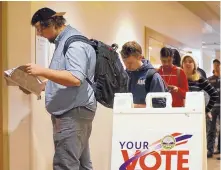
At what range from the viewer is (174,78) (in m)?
3.56

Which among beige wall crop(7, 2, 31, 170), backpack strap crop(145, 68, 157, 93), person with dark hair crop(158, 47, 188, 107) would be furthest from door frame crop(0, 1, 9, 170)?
person with dark hair crop(158, 47, 188, 107)

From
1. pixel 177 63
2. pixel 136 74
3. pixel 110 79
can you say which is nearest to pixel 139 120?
pixel 110 79

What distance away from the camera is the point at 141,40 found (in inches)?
198

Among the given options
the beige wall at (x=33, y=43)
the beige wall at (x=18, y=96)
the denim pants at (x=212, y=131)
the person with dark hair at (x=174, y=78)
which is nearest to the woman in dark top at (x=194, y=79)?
the person with dark hair at (x=174, y=78)

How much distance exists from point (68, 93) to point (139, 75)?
0.86 meters

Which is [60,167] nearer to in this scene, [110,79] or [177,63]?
[110,79]

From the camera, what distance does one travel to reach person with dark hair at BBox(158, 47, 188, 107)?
3.51 meters

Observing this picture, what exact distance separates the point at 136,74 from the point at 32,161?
1034mm

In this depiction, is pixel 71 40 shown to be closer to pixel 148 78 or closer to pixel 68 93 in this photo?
pixel 68 93

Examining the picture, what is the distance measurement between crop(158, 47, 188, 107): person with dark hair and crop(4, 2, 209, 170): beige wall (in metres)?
0.75

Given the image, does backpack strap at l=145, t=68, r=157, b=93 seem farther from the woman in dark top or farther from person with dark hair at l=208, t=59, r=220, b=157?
person with dark hair at l=208, t=59, r=220, b=157

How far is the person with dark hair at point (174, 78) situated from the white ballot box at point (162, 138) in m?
1.49

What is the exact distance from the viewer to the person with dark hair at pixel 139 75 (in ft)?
8.97

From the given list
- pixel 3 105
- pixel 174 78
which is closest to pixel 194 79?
pixel 174 78
